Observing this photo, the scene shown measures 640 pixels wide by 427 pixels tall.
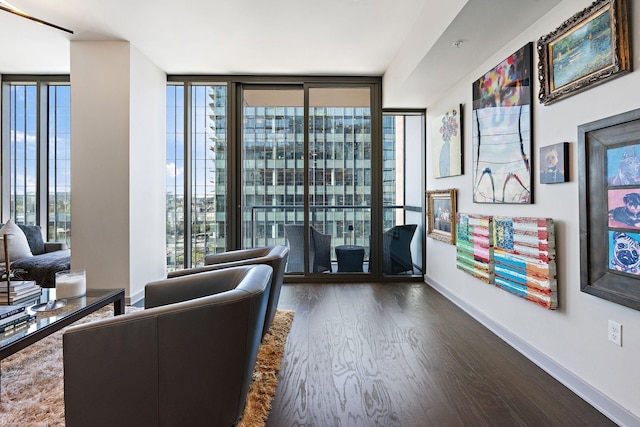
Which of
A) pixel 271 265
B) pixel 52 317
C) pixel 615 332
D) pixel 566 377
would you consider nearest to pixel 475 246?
pixel 566 377

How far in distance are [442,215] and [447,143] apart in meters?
0.85

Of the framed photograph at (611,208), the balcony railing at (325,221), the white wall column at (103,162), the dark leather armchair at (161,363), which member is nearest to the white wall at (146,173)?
the white wall column at (103,162)

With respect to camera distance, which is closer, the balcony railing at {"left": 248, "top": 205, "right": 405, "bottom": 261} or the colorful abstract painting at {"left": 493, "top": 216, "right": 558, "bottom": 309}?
the colorful abstract painting at {"left": 493, "top": 216, "right": 558, "bottom": 309}

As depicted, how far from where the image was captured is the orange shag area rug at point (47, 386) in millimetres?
1622

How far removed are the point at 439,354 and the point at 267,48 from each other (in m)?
3.47

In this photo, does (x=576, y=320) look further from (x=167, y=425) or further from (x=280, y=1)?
(x=280, y=1)

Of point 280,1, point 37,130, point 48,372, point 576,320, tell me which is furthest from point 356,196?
point 37,130

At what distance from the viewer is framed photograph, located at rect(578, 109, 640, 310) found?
60.1 inches

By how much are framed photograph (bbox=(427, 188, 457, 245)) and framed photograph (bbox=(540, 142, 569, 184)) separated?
1353 mm

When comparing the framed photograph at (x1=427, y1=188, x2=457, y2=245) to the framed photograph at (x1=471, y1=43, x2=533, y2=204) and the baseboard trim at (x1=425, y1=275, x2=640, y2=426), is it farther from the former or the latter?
the baseboard trim at (x1=425, y1=275, x2=640, y2=426)

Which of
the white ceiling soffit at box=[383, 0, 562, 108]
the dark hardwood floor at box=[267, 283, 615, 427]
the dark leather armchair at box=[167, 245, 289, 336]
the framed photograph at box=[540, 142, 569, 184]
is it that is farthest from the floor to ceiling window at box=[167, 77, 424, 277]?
the framed photograph at box=[540, 142, 569, 184]

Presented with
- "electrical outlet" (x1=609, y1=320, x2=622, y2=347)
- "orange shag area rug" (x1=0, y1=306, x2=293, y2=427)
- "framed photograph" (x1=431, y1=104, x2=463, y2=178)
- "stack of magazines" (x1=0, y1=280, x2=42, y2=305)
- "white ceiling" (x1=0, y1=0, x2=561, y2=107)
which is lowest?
"orange shag area rug" (x1=0, y1=306, x2=293, y2=427)

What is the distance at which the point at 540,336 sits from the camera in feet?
7.32

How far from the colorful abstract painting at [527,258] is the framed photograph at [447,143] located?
3.38 ft
